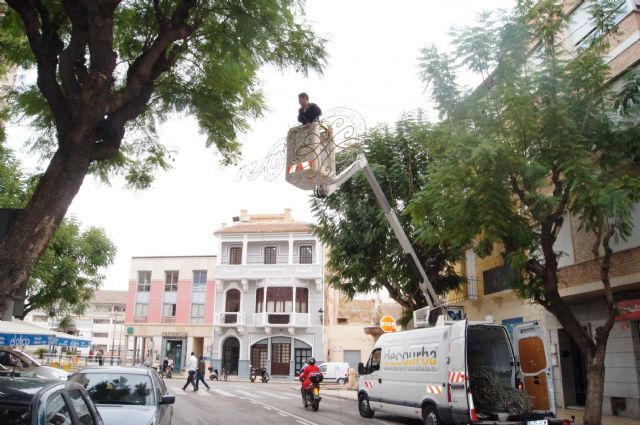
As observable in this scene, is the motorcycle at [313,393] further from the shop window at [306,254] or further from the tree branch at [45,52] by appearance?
the shop window at [306,254]

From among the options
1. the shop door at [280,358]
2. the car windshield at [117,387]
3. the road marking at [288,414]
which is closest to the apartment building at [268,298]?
the shop door at [280,358]

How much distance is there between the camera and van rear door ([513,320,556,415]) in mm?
10547

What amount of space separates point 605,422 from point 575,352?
4195 millimetres

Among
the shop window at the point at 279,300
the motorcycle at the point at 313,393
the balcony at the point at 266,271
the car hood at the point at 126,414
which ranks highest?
the balcony at the point at 266,271

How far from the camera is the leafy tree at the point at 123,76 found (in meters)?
6.80

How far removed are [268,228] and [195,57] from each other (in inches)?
1366

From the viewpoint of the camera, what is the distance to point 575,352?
17.7 m

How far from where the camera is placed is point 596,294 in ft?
51.0

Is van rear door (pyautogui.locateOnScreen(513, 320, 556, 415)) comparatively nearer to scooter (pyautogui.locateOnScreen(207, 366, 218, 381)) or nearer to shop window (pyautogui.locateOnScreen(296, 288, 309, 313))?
scooter (pyautogui.locateOnScreen(207, 366, 218, 381))

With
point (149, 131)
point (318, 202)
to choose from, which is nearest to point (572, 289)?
point (318, 202)

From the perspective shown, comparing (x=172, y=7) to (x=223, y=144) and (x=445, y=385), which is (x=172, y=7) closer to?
(x=223, y=144)

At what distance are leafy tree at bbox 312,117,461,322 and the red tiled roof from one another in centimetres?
2401

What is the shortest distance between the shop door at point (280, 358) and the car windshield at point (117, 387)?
112 feet

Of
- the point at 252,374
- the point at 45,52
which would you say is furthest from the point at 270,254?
the point at 45,52
